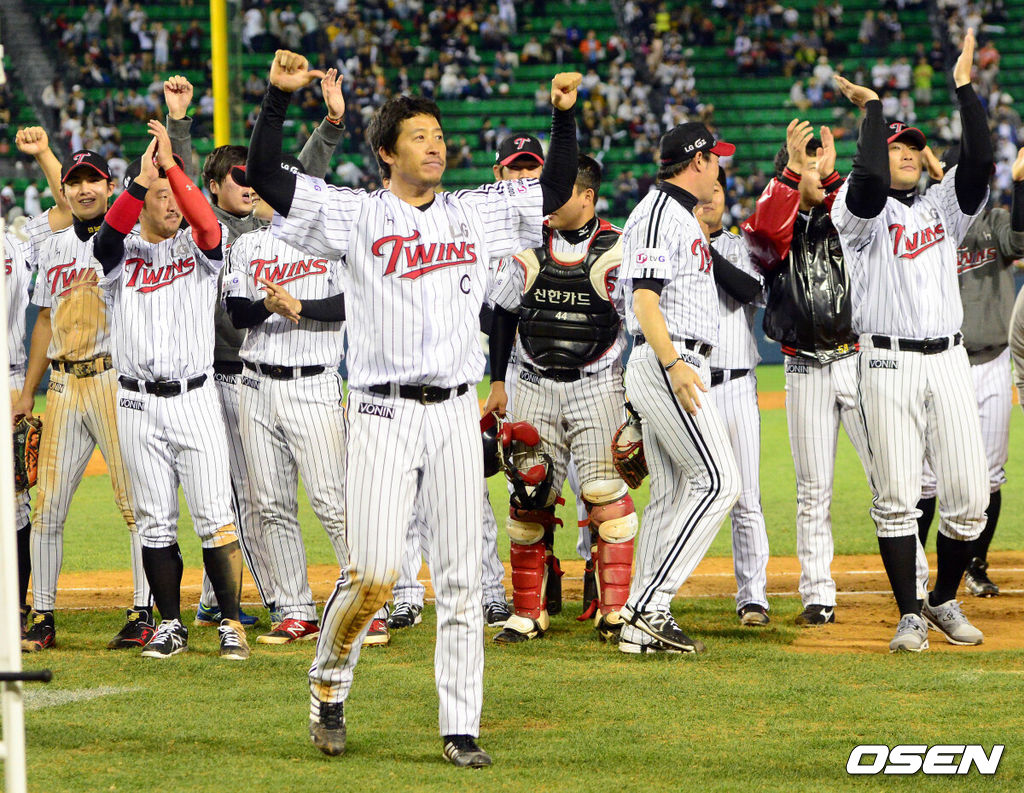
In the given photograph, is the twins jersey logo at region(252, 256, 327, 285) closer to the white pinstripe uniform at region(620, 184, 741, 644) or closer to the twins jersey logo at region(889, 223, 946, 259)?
the white pinstripe uniform at region(620, 184, 741, 644)

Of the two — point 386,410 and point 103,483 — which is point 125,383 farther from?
point 103,483

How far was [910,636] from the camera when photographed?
5320 millimetres

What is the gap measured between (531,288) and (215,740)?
2534 millimetres

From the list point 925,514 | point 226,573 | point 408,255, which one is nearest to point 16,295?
point 226,573

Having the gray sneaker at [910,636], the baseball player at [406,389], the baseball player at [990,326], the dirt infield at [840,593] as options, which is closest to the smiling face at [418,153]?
the baseball player at [406,389]

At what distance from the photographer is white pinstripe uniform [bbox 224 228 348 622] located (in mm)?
5734

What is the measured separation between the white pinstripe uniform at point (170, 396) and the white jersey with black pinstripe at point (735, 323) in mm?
2337

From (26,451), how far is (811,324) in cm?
359

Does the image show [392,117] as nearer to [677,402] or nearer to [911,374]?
[677,402]

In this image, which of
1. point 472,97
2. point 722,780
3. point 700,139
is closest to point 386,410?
point 722,780

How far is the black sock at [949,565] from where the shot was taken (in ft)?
18.1

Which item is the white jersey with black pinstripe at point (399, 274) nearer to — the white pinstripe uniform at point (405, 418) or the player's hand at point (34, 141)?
the white pinstripe uniform at point (405, 418)

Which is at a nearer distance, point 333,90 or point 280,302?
point 333,90

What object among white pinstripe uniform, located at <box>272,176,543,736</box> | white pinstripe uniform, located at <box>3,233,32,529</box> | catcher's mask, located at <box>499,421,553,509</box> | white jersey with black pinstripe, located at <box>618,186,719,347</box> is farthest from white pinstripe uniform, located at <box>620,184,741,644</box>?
white pinstripe uniform, located at <box>3,233,32,529</box>
